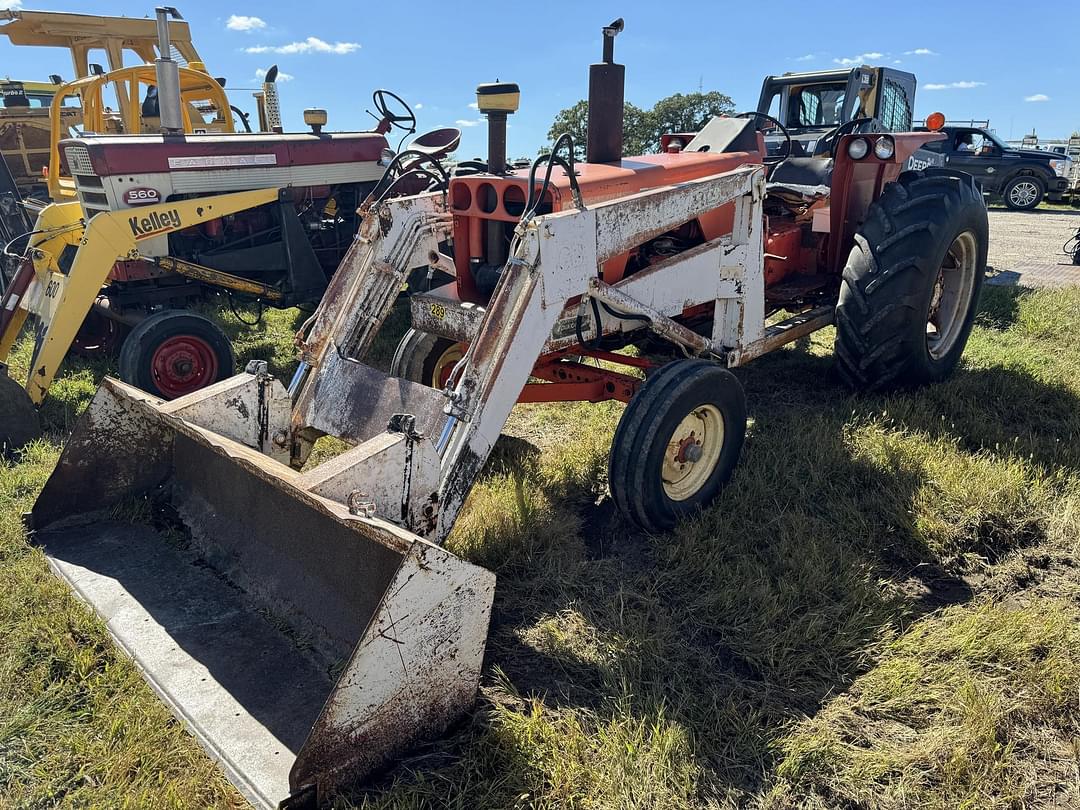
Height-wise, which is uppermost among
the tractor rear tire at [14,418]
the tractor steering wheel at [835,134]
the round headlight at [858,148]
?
the tractor steering wheel at [835,134]

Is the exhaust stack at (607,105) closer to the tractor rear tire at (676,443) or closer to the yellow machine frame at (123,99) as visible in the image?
the tractor rear tire at (676,443)

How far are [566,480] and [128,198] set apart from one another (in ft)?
12.2

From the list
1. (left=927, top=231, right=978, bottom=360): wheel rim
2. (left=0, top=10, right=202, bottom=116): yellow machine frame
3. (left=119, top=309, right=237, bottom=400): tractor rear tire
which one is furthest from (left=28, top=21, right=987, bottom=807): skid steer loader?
(left=0, top=10, right=202, bottom=116): yellow machine frame

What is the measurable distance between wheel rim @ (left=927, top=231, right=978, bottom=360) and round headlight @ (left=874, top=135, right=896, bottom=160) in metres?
0.82

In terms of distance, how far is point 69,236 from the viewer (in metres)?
5.40

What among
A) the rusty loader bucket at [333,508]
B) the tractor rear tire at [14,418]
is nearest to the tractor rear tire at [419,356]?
the rusty loader bucket at [333,508]

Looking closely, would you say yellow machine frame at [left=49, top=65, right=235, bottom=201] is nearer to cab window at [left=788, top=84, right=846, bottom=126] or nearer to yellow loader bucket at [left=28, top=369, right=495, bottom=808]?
yellow loader bucket at [left=28, top=369, right=495, bottom=808]

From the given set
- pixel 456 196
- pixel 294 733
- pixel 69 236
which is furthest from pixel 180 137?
pixel 294 733

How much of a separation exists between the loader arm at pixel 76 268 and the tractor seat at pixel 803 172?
390 cm

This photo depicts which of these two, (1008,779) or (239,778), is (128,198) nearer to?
(239,778)

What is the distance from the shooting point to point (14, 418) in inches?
172

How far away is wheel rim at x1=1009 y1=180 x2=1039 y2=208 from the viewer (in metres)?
16.2

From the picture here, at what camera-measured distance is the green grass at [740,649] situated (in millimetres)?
2189

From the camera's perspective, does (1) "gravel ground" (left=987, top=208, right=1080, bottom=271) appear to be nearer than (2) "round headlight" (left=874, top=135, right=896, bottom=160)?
No
